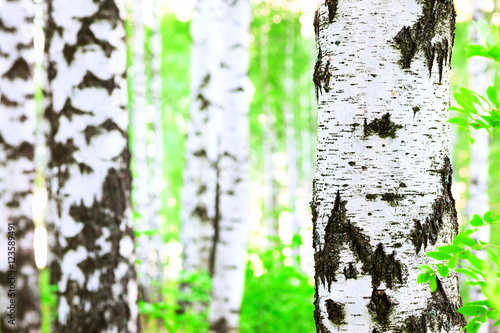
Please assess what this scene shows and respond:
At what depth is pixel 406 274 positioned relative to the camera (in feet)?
3.68

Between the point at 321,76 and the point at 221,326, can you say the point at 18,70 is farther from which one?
the point at 321,76

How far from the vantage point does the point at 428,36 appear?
1.16m

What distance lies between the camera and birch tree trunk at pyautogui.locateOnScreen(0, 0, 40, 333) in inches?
140

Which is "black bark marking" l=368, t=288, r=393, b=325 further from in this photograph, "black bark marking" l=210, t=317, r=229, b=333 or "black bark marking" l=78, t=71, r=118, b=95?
"black bark marking" l=210, t=317, r=229, b=333

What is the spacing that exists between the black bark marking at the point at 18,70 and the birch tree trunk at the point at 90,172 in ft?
4.38

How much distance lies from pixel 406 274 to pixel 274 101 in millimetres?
16787

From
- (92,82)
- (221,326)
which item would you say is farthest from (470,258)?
(221,326)

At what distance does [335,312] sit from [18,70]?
11.9 ft

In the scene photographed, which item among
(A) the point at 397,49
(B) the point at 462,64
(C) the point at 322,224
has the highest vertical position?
(B) the point at 462,64

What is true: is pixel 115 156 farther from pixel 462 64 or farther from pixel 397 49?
pixel 462 64

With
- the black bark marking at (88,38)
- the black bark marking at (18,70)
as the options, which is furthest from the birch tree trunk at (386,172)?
the black bark marking at (18,70)

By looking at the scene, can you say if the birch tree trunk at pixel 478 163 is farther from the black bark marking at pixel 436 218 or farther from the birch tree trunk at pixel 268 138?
the birch tree trunk at pixel 268 138

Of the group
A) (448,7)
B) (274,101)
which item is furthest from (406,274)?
(274,101)

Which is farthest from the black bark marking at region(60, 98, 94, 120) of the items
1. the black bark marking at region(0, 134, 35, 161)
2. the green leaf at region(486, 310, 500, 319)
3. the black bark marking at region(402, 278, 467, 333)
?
the green leaf at region(486, 310, 500, 319)
